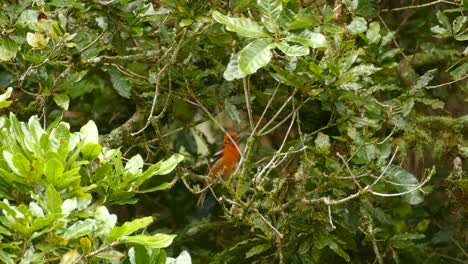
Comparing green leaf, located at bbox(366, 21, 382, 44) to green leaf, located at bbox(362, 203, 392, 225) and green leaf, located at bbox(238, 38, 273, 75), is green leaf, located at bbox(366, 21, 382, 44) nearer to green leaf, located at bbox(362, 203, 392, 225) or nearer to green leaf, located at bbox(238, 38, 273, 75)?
green leaf, located at bbox(362, 203, 392, 225)

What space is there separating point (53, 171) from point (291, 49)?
3.61ft

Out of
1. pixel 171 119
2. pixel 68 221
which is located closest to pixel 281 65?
pixel 171 119

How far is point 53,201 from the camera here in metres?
2.62

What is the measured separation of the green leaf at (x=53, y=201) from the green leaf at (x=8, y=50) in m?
1.64

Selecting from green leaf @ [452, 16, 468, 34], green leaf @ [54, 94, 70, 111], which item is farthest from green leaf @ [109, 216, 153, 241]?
green leaf @ [452, 16, 468, 34]

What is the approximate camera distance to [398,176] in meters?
4.47

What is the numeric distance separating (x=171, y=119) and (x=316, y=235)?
1.62 m

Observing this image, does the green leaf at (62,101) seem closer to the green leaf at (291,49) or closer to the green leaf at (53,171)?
the green leaf at (291,49)

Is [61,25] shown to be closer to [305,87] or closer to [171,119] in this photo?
[305,87]

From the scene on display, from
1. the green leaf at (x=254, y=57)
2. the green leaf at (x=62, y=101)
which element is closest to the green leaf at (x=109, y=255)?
the green leaf at (x=254, y=57)

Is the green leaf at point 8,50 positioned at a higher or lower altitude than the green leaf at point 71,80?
higher

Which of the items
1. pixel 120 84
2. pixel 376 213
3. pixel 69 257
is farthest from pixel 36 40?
pixel 376 213

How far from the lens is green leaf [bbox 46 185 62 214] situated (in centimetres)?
261

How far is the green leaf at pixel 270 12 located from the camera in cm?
340
